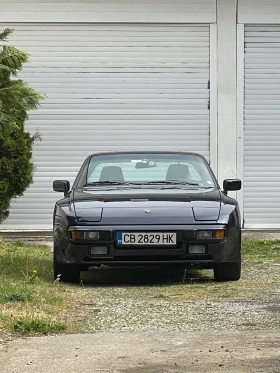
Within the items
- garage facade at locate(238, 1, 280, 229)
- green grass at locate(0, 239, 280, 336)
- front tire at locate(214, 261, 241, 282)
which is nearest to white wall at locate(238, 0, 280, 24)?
garage facade at locate(238, 1, 280, 229)

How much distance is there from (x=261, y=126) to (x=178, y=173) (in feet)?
25.2

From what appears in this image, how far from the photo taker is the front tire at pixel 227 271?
1081cm

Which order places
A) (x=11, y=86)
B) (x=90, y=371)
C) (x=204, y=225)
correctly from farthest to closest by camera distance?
(x=11, y=86), (x=204, y=225), (x=90, y=371)

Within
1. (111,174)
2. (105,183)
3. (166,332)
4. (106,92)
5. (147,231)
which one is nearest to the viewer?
(166,332)

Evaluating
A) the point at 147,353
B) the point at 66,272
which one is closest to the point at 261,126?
the point at 66,272

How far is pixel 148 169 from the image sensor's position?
1212 centimetres

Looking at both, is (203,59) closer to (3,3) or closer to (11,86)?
(3,3)

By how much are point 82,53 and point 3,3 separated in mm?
1558

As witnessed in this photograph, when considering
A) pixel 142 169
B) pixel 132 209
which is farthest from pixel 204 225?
pixel 142 169

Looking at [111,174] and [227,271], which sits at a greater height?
→ [111,174]

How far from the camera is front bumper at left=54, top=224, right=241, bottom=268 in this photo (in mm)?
10477

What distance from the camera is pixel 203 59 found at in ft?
63.8

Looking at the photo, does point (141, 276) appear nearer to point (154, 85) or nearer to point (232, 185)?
point (232, 185)

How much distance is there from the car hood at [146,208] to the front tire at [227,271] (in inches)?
20.6
